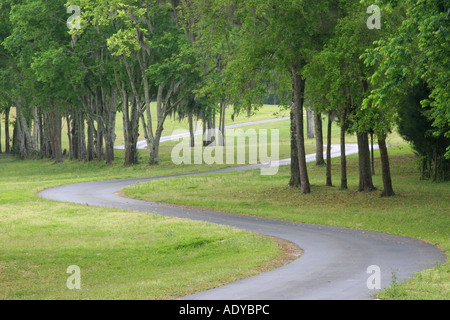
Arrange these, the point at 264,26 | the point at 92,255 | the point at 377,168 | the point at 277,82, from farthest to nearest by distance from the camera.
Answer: the point at 377,168, the point at 277,82, the point at 264,26, the point at 92,255

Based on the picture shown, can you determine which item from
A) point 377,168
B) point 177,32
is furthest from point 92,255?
point 177,32

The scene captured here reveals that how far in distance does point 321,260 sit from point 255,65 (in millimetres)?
15643

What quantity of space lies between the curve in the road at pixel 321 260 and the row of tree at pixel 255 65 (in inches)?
141

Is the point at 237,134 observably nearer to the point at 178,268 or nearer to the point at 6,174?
the point at 6,174

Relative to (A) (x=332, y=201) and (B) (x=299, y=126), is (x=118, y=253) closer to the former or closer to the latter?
(A) (x=332, y=201)

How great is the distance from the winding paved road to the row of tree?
Answer: 11.8ft

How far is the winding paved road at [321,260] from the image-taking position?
1101 cm

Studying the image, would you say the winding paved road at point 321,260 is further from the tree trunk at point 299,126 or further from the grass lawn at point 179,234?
the tree trunk at point 299,126

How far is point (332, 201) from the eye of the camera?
28812mm

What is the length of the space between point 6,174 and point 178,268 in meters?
44.3

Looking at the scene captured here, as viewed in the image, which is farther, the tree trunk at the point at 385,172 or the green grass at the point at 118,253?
the tree trunk at the point at 385,172

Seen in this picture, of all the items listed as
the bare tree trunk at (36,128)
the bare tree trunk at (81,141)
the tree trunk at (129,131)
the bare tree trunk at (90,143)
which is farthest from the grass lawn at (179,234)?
the bare tree trunk at (36,128)

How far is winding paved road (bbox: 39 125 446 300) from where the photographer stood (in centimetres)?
1101
